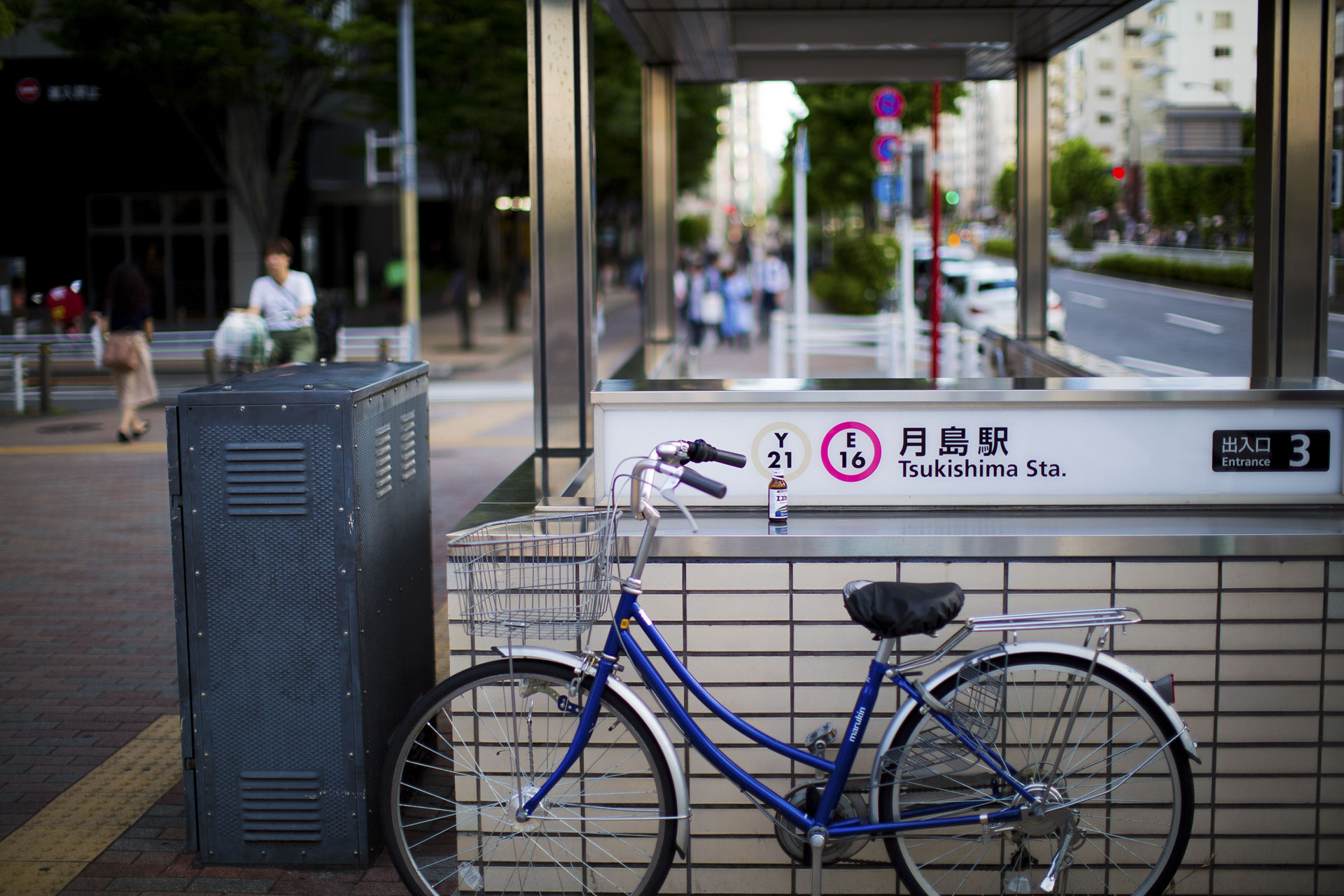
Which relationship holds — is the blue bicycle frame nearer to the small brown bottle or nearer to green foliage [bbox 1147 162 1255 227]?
the small brown bottle

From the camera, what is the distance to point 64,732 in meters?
5.05

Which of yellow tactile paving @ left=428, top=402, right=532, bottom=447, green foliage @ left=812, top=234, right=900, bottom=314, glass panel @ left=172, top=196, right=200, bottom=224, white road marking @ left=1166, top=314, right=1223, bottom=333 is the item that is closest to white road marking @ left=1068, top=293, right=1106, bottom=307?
white road marking @ left=1166, top=314, right=1223, bottom=333

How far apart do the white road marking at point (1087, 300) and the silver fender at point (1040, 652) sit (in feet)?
102

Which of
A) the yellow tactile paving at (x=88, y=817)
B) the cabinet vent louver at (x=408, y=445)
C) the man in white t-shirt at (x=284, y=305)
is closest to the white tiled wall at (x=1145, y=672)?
the cabinet vent louver at (x=408, y=445)

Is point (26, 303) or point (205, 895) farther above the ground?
point (26, 303)

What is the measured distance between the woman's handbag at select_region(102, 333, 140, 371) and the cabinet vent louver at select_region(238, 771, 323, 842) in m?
10.9

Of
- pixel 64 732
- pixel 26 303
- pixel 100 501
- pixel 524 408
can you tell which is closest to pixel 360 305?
pixel 26 303

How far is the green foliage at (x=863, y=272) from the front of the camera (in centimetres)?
2756

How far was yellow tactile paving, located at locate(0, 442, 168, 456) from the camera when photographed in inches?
511

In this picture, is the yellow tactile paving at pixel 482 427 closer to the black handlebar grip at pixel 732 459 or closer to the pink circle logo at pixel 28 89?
the black handlebar grip at pixel 732 459

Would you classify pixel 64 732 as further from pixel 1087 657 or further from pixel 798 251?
pixel 798 251

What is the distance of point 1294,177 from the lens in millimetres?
5059

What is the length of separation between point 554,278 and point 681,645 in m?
2.22

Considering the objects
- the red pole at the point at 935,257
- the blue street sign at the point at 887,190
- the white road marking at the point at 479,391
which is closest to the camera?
the red pole at the point at 935,257
